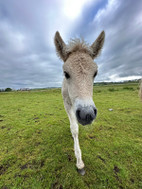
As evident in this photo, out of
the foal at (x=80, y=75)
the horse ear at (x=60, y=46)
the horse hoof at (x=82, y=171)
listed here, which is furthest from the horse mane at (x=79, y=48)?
the horse hoof at (x=82, y=171)

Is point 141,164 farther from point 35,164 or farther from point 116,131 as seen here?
point 35,164

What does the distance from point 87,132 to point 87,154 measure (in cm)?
141

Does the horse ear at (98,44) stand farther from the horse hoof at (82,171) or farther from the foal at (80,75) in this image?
the horse hoof at (82,171)

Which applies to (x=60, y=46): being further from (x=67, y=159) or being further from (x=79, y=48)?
(x=67, y=159)

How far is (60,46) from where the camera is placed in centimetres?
242

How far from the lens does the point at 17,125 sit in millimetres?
5039

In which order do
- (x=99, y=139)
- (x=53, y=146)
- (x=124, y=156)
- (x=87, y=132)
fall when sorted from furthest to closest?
(x=87, y=132)
(x=99, y=139)
(x=53, y=146)
(x=124, y=156)

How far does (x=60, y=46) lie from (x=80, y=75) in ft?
4.25

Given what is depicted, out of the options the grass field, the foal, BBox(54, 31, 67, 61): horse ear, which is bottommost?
the grass field

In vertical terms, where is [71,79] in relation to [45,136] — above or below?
above

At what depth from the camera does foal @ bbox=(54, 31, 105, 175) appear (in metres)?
1.51

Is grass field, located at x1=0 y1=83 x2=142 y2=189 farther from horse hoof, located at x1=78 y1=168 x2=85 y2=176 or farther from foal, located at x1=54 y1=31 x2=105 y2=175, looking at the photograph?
foal, located at x1=54 y1=31 x2=105 y2=175

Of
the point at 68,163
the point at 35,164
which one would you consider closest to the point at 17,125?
the point at 35,164

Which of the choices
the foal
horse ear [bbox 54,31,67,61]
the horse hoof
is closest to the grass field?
the horse hoof
